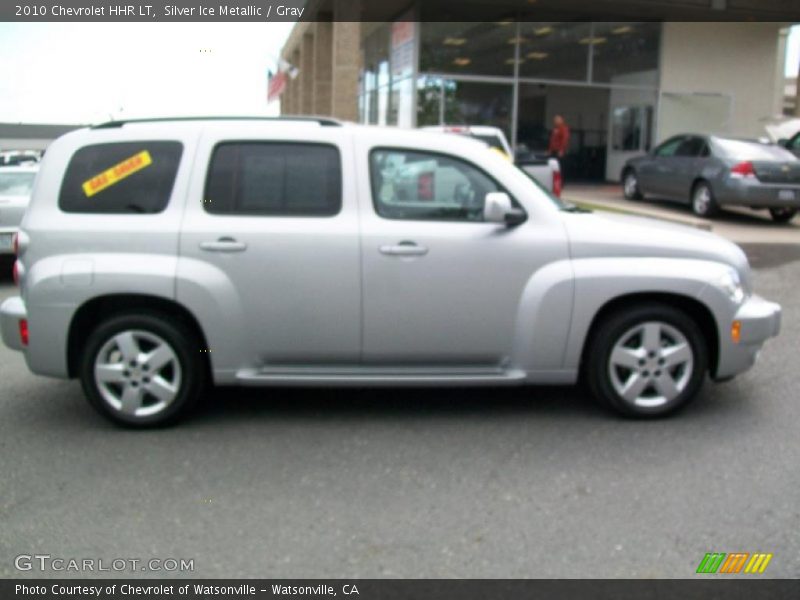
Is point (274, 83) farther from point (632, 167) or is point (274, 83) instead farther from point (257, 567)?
point (257, 567)

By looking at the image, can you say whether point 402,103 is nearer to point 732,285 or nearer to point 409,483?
point 732,285

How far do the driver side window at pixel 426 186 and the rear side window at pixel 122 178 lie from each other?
124cm

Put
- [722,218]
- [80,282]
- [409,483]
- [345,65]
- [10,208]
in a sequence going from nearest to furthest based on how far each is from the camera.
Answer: [409,483] < [80,282] < [10,208] < [722,218] < [345,65]

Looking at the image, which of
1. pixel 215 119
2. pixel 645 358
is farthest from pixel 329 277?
pixel 645 358

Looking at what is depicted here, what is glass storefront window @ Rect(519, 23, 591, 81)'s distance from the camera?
22.2 metres

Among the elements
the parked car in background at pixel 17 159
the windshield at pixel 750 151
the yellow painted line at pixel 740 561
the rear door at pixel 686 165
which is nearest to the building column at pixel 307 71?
the parked car in background at pixel 17 159

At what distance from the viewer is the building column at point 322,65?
28375 mm

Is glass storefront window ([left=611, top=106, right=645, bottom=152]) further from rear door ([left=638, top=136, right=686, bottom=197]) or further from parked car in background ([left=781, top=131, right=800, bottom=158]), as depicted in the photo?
rear door ([left=638, top=136, right=686, bottom=197])

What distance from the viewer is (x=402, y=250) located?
493 centimetres

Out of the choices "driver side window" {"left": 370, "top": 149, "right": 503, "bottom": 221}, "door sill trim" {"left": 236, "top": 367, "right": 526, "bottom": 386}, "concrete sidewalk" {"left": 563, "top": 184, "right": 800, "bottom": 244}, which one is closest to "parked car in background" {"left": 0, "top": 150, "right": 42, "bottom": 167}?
"concrete sidewalk" {"left": 563, "top": 184, "right": 800, "bottom": 244}

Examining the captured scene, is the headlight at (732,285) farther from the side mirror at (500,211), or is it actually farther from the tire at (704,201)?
the tire at (704,201)

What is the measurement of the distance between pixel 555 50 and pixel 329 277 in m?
19.6
